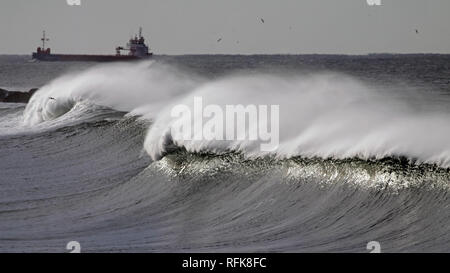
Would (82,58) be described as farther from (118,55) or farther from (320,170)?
(320,170)

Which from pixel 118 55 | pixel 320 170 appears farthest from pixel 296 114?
pixel 118 55

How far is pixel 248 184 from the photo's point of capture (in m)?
14.0

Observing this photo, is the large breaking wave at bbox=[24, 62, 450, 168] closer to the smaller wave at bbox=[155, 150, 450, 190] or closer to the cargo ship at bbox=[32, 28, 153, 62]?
the smaller wave at bbox=[155, 150, 450, 190]

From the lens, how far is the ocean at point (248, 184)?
10.9 meters

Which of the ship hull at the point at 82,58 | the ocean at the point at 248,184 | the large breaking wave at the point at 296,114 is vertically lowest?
the ocean at the point at 248,184

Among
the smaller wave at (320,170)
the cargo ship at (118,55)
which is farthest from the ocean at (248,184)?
the cargo ship at (118,55)

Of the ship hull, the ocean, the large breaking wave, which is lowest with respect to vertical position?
the ocean

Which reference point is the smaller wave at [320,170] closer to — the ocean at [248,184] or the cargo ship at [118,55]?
the ocean at [248,184]

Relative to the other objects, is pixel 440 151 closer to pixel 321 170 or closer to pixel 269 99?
pixel 321 170

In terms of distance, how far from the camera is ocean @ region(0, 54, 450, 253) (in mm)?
10867

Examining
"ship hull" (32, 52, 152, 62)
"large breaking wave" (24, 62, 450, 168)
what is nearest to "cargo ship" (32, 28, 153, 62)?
"ship hull" (32, 52, 152, 62)

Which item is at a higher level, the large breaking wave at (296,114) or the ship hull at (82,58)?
the ship hull at (82,58)
